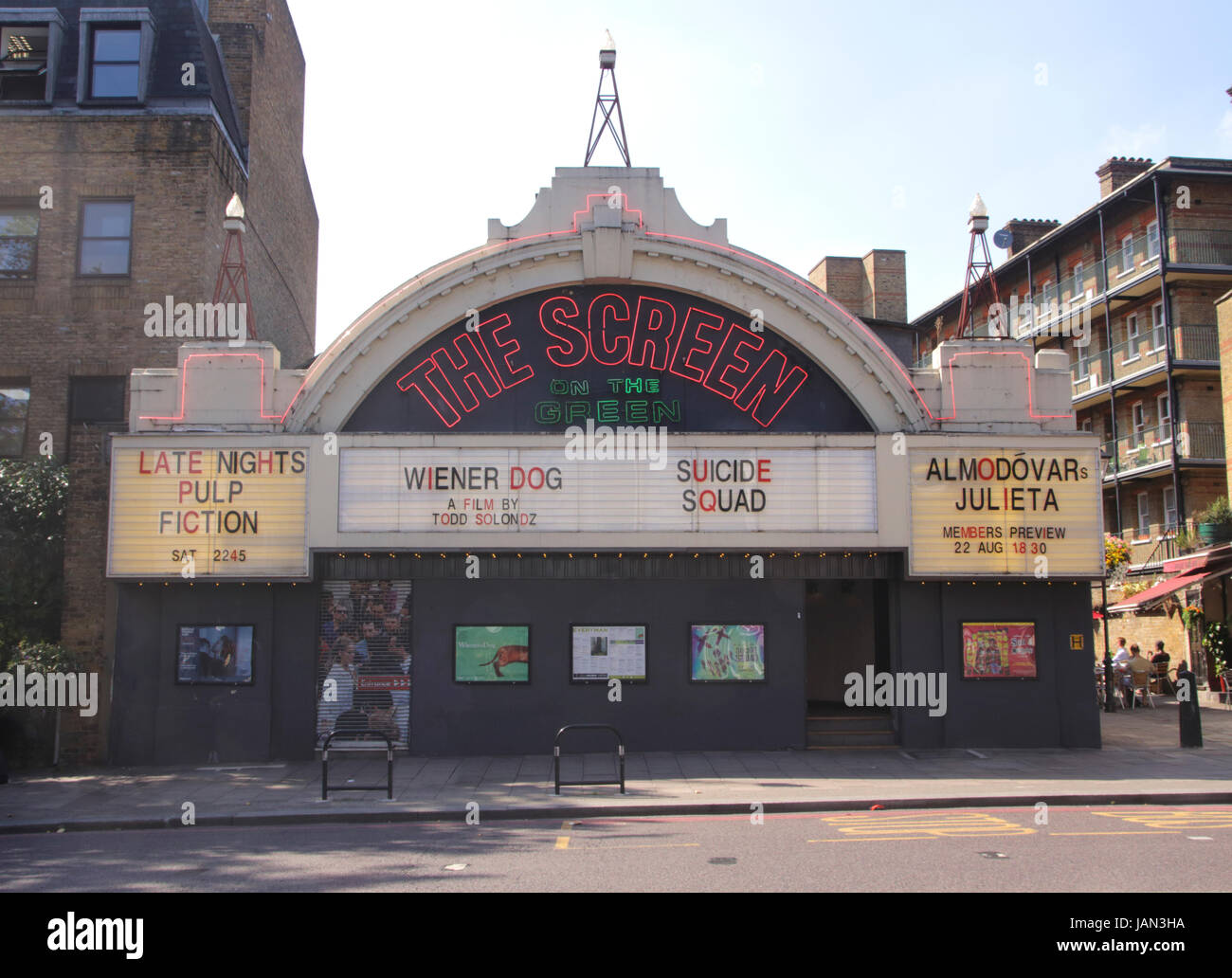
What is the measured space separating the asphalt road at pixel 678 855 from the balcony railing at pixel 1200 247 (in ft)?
95.8

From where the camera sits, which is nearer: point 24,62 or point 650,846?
point 650,846

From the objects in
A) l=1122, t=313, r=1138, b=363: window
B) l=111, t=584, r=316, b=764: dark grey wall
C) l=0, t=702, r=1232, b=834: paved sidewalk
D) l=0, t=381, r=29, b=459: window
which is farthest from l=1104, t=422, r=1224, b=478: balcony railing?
l=0, t=381, r=29, b=459: window

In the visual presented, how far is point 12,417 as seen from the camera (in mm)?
22391

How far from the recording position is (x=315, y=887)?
9.60 m

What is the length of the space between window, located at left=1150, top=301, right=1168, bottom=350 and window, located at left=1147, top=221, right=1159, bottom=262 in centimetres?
184

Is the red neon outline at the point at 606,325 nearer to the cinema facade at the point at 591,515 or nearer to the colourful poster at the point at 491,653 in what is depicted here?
the cinema facade at the point at 591,515

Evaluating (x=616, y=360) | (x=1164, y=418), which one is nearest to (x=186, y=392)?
(x=616, y=360)

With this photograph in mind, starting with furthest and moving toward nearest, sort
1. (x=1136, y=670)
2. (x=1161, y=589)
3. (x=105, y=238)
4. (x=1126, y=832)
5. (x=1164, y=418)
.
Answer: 1. (x=1164, y=418)
2. (x=1161, y=589)
3. (x=1136, y=670)
4. (x=105, y=238)
5. (x=1126, y=832)

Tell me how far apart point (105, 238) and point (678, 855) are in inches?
756

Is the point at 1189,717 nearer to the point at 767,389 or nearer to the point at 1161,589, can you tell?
the point at 767,389

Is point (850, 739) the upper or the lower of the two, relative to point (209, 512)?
lower
